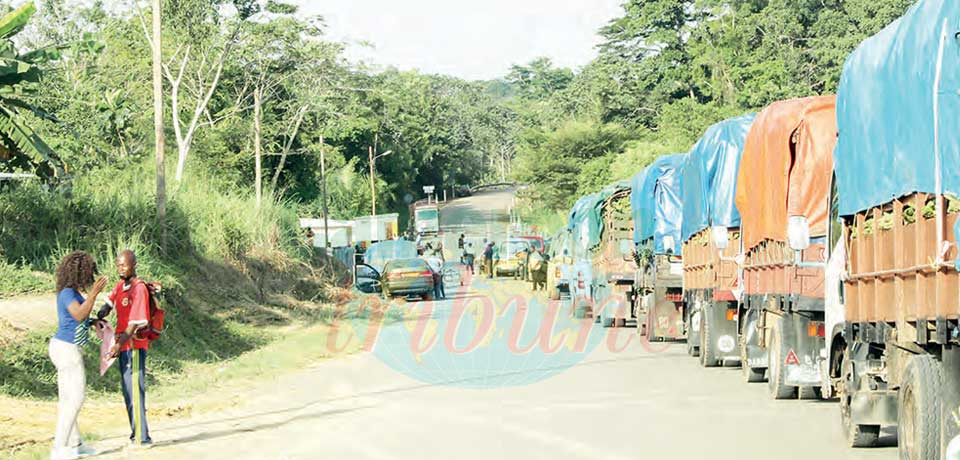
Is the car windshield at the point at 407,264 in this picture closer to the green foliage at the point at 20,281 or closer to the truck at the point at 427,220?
the green foliage at the point at 20,281

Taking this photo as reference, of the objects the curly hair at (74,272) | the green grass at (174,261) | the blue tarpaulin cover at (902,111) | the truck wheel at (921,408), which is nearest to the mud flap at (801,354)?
the blue tarpaulin cover at (902,111)

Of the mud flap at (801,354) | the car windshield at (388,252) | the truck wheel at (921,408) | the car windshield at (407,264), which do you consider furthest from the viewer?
the car windshield at (388,252)

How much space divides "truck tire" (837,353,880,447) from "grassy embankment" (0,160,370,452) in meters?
7.09

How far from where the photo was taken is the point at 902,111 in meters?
8.80

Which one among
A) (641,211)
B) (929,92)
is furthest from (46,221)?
(929,92)

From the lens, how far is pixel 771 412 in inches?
520

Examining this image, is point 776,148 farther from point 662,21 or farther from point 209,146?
point 662,21

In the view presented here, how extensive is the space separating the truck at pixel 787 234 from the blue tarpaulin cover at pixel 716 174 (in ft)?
7.88

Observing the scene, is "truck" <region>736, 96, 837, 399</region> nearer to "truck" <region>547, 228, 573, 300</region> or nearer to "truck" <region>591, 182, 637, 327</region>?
"truck" <region>591, 182, 637, 327</region>

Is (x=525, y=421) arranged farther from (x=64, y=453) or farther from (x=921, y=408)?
(x=921, y=408)

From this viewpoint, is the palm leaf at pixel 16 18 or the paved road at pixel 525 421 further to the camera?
→ the palm leaf at pixel 16 18

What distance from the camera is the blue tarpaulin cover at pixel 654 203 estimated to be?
77.6 ft

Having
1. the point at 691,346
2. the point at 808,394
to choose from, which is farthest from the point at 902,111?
the point at 691,346

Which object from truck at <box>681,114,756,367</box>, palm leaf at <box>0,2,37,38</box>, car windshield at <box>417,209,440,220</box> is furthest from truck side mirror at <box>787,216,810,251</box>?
car windshield at <box>417,209,440,220</box>
